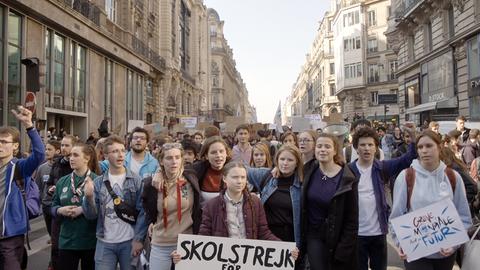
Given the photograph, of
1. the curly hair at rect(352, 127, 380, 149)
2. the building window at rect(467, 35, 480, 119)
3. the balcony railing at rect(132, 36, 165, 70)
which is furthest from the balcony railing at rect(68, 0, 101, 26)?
the building window at rect(467, 35, 480, 119)

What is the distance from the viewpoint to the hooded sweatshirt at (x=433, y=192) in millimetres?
3820

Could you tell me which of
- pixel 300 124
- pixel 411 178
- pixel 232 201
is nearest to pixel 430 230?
pixel 411 178

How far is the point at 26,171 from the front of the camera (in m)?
4.25

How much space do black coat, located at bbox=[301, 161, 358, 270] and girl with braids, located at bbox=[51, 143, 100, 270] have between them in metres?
2.15

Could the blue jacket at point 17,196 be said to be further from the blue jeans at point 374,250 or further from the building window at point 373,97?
the building window at point 373,97

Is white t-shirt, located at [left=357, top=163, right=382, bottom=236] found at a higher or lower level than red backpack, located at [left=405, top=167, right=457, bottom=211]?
lower

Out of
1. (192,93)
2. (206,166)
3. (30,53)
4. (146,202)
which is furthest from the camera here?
(192,93)

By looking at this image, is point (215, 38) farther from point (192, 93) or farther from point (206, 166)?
point (206, 166)

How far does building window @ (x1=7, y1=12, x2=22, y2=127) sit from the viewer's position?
1599 cm

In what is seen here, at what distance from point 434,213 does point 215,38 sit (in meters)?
94.1

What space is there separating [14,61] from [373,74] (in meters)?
50.2

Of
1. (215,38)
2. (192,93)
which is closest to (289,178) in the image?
(192,93)

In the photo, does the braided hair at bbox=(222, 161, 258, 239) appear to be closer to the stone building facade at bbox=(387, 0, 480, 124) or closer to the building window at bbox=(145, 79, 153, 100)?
the stone building facade at bbox=(387, 0, 480, 124)

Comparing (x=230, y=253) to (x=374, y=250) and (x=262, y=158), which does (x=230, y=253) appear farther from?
(x=262, y=158)
